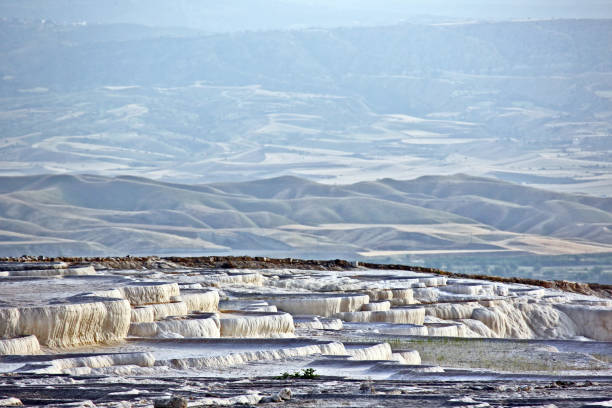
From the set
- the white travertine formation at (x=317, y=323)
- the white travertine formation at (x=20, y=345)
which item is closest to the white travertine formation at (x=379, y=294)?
the white travertine formation at (x=317, y=323)

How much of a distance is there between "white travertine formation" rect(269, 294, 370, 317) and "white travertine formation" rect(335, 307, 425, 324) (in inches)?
12.6

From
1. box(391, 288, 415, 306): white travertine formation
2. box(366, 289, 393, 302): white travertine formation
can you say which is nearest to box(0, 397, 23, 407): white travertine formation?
box(366, 289, 393, 302): white travertine formation

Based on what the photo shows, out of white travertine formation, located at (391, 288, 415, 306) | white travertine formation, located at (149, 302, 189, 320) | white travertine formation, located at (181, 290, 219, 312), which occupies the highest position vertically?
white travertine formation, located at (391, 288, 415, 306)

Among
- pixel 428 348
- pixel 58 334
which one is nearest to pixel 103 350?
pixel 58 334

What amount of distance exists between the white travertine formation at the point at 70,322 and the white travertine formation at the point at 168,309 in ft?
6.43

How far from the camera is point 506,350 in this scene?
24109mm

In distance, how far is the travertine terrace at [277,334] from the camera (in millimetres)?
15820

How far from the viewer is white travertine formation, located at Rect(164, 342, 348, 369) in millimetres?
18469

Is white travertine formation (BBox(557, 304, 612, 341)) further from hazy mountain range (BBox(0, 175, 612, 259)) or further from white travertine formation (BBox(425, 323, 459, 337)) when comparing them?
hazy mountain range (BBox(0, 175, 612, 259))

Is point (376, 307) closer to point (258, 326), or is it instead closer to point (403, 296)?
point (403, 296)

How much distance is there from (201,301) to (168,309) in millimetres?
1982

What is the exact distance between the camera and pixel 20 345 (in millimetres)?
19375

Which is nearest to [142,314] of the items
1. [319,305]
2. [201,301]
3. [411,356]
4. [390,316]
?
[201,301]

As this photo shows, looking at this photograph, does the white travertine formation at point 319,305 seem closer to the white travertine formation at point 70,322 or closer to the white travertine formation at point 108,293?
the white travertine formation at point 108,293
